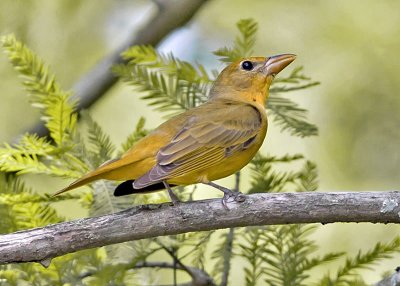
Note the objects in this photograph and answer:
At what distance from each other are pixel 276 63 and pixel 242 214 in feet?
5.04

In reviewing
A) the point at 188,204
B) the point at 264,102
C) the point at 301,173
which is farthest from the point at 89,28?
the point at 188,204

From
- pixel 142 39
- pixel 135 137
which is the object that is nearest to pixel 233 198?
pixel 135 137

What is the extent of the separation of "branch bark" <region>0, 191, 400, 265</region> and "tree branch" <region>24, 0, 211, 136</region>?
198 cm

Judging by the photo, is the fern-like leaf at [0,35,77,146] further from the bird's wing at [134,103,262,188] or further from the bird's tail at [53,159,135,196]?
the bird's wing at [134,103,262,188]

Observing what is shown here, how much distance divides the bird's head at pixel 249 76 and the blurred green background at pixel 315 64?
89 cm

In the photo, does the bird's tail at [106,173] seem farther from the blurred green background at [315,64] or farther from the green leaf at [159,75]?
the blurred green background at [315,64]

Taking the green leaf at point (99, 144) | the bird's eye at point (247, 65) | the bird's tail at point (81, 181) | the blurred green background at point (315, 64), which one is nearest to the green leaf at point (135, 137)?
the green leaf at point (99, 144)

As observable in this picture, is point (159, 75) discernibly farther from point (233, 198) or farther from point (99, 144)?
point (233, 198)

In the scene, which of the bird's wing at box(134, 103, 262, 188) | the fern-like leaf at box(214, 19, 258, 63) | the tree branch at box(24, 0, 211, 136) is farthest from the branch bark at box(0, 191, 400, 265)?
the tree branch at box(24, 0, 211, 136)

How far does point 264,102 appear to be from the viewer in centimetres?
532

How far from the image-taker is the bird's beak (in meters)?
5.25

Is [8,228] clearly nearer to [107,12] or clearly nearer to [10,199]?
[10,199]

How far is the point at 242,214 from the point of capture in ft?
12.9

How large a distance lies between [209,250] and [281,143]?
3.51 ft
